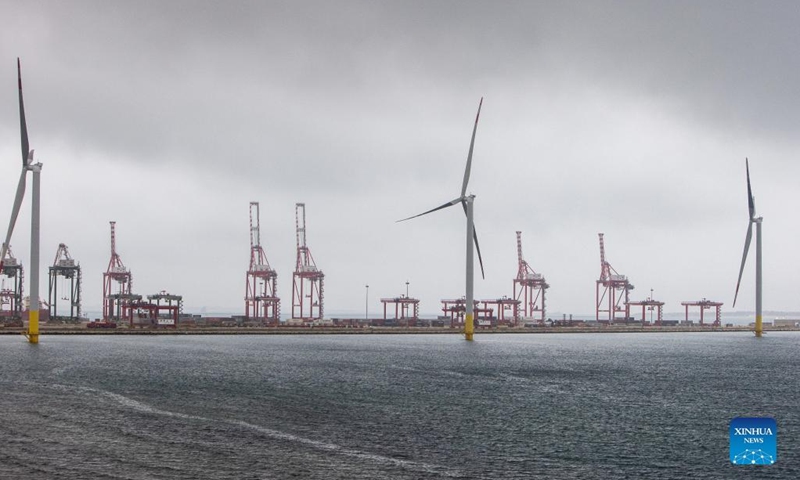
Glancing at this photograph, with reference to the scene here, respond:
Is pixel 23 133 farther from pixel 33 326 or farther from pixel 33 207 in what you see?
pixel 33 326

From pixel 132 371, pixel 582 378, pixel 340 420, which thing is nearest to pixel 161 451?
pixel 340 420

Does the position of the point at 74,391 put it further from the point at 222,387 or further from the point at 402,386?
the point at 402,386

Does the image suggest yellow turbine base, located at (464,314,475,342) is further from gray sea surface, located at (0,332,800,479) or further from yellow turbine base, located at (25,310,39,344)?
yellow turbine base, located at (25,310,39,344)

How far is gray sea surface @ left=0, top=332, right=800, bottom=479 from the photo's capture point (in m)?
42.4

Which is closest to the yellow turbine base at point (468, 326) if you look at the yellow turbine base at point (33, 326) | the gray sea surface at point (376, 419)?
the gray sea surface at point (376, 419)

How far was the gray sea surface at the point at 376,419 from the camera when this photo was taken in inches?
1670

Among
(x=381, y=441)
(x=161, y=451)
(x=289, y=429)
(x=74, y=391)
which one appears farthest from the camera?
(x=74, y=391)

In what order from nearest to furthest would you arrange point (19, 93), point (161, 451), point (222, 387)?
1. point (161, 451)
2. point (222, 387)
3. point (19, 93)

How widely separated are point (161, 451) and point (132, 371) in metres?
52.8

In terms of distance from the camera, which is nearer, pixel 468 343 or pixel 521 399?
pixel 521 399

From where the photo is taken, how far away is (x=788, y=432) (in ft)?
183

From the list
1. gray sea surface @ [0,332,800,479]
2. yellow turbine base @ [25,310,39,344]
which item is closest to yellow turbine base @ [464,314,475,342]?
gray sea surface @ [0,332,800,479]

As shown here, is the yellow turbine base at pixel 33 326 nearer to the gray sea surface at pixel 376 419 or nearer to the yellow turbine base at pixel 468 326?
the gray sea surface at pixel 376 419

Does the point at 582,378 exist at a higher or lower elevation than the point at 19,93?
lower
